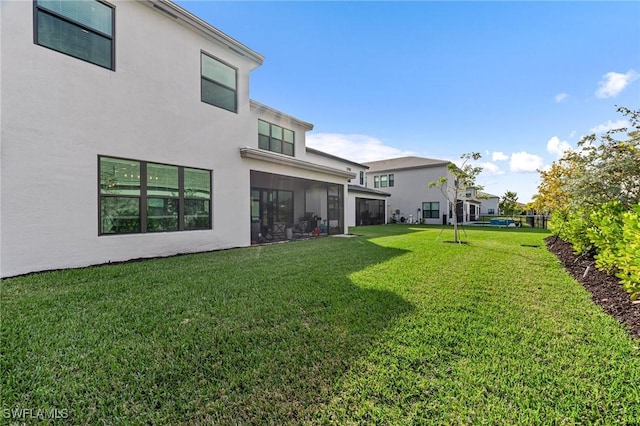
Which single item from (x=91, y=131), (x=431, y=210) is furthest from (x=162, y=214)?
(x=431, y=210)

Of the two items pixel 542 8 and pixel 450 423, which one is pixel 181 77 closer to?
pixel 450 423

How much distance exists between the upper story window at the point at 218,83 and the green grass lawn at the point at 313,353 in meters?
6.77

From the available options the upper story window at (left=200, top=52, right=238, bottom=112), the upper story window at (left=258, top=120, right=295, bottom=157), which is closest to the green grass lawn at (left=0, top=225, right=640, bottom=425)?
the upper story window at (left=200, top=52, right=238, bottom=112)

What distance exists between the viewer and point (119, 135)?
7.12 m

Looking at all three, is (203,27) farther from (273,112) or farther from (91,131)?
(273,112)

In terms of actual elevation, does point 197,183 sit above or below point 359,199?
below

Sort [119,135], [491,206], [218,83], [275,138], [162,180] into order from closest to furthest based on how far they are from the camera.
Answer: [119,135]
[162,180]
[218,83]
[275,138]
[491,206]

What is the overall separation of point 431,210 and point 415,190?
2746 millimetres

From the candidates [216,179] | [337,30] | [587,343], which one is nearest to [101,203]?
[216,179]

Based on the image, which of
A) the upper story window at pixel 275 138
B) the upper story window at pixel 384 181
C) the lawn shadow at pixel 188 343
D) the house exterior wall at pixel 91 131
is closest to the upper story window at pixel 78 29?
the house exterior wall at pixel 91 131

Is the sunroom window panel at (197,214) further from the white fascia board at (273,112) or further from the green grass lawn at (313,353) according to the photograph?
the white fascia board at (273,112)

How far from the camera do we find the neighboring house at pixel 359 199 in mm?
22469

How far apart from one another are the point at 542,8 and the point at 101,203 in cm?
1436

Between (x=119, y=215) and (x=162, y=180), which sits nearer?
(x=119, y=215)
